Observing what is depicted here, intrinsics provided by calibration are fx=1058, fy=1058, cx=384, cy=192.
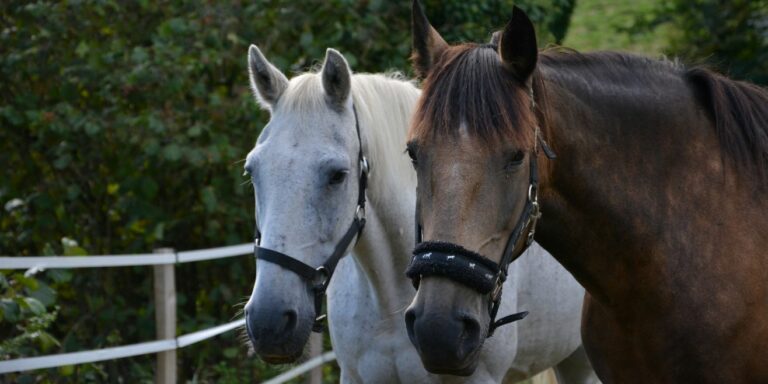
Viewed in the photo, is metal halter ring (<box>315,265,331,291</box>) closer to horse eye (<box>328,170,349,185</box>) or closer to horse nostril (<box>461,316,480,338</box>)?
horse eye (<box>328,170,349,185</box>)

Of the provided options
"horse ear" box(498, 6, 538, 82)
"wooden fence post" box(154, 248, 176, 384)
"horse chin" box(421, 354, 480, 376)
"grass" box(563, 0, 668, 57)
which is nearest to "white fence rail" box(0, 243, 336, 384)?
"wooden fence post" box(154, 248, 176, 384)

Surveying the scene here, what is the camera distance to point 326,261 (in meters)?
3.67

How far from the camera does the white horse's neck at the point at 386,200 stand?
3988mm

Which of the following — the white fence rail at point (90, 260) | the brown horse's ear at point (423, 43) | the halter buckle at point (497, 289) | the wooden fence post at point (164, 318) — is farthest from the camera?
the wooden fence post at point (164, 318)

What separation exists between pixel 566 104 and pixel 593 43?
16.1 metres

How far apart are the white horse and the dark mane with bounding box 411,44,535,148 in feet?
2.67

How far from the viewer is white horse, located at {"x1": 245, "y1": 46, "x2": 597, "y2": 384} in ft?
11.7

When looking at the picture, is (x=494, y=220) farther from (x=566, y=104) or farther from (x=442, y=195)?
(x=566, y=104)

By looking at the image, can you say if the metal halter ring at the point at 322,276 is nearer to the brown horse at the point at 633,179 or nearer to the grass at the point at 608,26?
the brown horse at the point at 633,179

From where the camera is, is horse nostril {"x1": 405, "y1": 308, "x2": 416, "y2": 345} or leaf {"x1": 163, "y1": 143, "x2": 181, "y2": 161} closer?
horse nostril {"x1": 405, "y1": 308, "x2": 416, "y2": 345}

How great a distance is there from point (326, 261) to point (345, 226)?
158 millimetres

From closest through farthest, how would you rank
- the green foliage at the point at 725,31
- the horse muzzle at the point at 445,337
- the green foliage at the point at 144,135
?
the horse muzzle at the point at 445,337 < the green foliage at the point at 144,135 < the green foliage at the point at 725,31

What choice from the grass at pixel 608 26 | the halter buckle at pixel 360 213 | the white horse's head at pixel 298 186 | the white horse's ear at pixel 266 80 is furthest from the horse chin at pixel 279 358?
the grass at pixel 608 26

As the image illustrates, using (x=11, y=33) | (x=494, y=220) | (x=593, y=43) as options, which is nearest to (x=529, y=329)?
(x=494, y=220)
